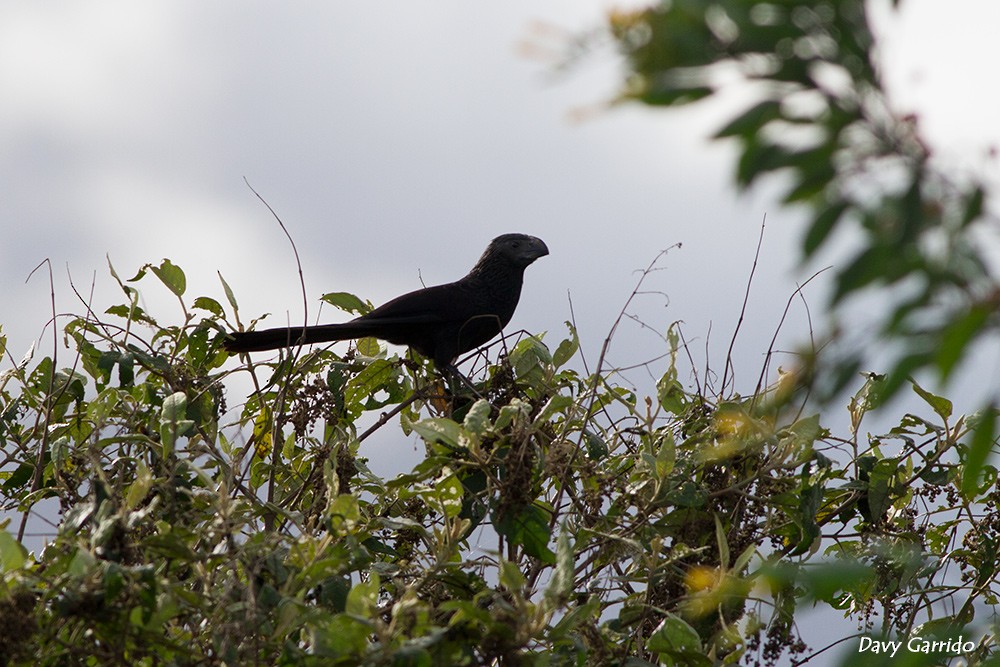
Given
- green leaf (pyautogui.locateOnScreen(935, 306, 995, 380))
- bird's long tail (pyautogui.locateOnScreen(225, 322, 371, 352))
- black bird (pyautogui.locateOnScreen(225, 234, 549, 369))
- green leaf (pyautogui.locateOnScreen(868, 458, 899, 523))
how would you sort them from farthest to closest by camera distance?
black bird (pyautogui.locateOnScreen(225, 234, 549, 369)), bird's long tail (pyautogui.locateOnScreen(225, 322, 371, 352)), green leaf (pyautogui.locateOnScreen(868, 458, 899, 523)), green leaf (pyautogui.locateOnScreen(935, 306, 995, 380))

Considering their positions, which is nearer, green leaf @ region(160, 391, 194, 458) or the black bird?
green leaf @ region(160, 391, 194, 458)

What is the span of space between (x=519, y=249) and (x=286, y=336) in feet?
5.95

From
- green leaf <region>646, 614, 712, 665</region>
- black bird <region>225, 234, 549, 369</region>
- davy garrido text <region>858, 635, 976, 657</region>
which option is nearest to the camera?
davy garrido text <region>858, 635, 976, 657</region>

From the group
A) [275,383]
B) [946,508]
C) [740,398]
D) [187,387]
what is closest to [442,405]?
[275,383]

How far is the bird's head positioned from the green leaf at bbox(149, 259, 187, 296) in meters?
2.25

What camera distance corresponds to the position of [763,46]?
114 cm

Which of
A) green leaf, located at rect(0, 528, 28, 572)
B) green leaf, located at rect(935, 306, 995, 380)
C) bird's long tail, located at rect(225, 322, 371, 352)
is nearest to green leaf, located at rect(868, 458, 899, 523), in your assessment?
bird's long tail, located at rect(225, 322, 371, 352)

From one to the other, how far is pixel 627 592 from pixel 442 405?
4.67ft

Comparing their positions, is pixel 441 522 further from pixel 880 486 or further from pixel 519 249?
pixel 519 249

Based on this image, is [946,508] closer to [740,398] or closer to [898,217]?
[740,398]

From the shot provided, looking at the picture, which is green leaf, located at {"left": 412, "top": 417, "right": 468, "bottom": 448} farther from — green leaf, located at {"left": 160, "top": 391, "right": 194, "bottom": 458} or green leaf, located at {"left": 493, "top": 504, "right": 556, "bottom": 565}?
green leaf, located at {"left": 160, "top": 391, "right": 194, "bottom": 458}

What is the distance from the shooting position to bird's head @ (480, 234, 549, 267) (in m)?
5.34

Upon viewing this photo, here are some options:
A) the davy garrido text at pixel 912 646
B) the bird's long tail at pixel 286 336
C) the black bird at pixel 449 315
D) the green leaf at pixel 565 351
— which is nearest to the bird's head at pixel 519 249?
the black bird at pixel 449 315

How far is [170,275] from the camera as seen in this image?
11.3 feet
